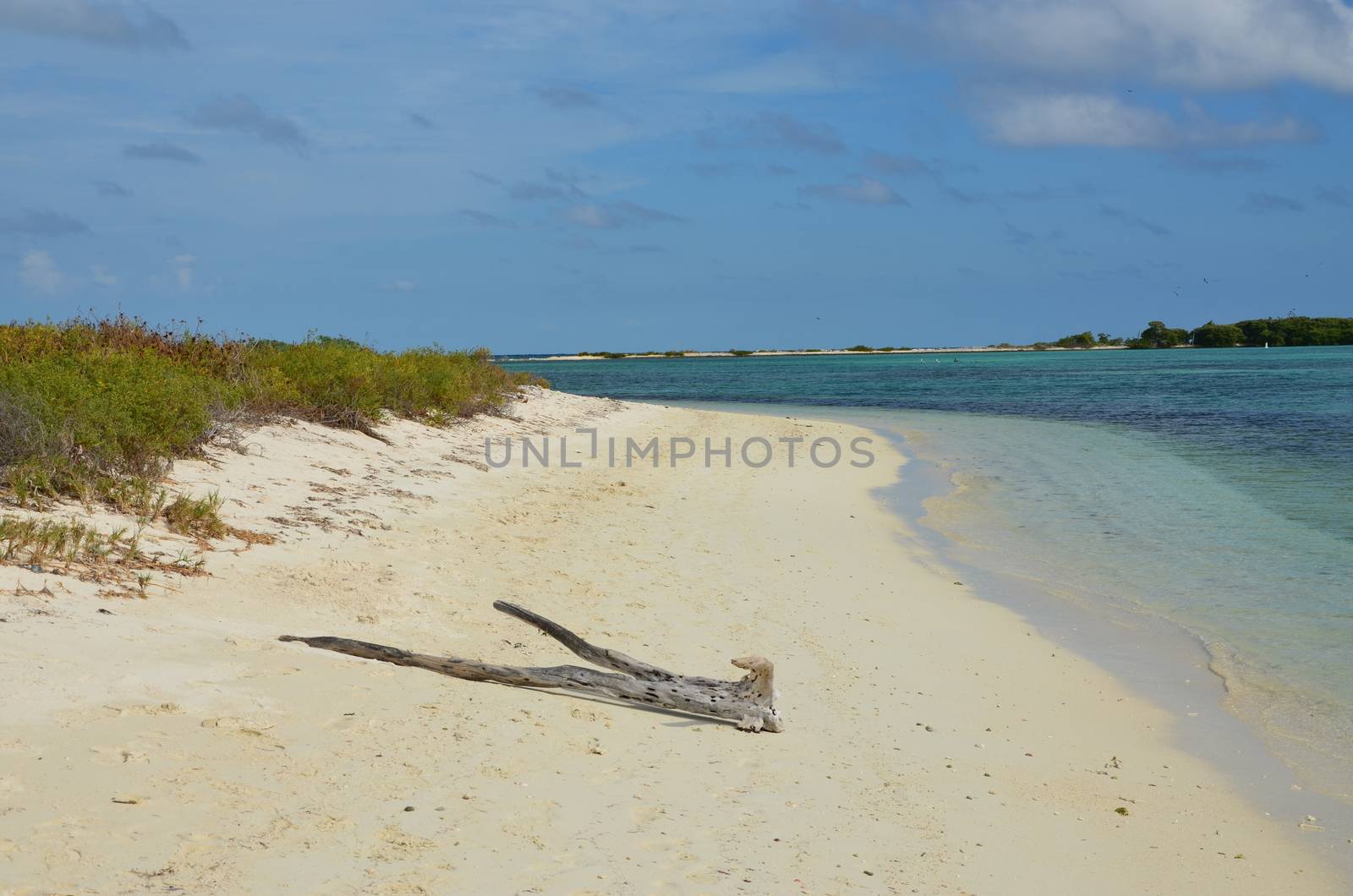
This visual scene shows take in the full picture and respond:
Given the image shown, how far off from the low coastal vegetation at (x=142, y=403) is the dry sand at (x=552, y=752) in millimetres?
884

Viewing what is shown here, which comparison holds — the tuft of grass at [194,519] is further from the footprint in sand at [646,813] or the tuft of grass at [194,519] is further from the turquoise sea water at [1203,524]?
the turquoise sea water at [1203,524]

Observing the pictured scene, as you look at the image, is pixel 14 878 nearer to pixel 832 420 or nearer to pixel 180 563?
pixel 180 563

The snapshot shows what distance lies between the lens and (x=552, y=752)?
502 centimetres

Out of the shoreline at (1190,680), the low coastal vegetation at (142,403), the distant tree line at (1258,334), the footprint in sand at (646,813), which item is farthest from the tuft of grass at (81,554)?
the distant tree line at (1258,334)

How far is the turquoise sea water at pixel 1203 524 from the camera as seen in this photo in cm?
745

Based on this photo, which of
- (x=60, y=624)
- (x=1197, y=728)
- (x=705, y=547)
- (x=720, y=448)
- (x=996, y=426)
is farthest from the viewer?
(x=996, y=426)

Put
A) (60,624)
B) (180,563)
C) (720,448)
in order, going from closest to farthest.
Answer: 1. (60,624)
2. (180,563)
3. (720,448)

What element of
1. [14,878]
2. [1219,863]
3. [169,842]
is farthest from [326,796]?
[1219,863]

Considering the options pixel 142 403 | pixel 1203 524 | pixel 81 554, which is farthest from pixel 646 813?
pixel 1203 524

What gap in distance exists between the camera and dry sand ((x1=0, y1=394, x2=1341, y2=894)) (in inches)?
153

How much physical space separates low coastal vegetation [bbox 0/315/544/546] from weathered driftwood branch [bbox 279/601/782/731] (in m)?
2.42

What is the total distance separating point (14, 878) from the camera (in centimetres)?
338

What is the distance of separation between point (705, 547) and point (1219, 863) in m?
6.66

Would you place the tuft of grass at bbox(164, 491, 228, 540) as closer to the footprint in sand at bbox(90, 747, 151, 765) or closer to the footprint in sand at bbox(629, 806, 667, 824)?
the footprint in sand at bbox(90, 747, 151, 765)
